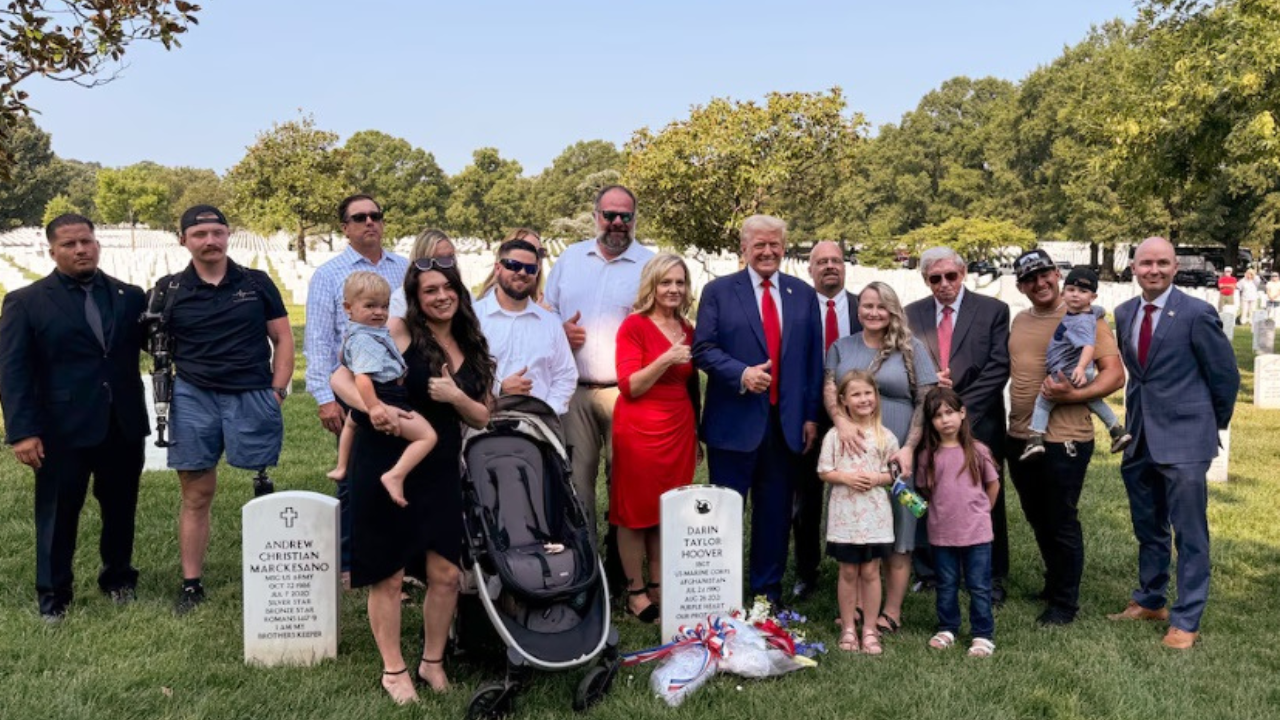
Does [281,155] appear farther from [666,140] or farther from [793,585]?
[793,585]

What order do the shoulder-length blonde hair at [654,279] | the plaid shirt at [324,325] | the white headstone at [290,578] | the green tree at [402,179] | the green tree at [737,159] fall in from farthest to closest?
the green tree at [402,179] < the green tree at [737,159] < the plaid shirt at [324,325] < the shoulder-length blonde hair at [654,279] < the white headstone at [290,578]

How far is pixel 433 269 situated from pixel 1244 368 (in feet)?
61.6

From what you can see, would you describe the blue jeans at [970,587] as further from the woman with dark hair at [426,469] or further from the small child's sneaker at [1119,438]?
the woman with dark hair at [426,469]

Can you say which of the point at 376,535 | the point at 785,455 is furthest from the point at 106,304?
the point at 785,455

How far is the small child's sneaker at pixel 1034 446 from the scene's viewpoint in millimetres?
5699

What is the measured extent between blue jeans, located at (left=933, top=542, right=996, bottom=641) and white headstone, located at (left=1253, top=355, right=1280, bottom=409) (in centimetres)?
1111

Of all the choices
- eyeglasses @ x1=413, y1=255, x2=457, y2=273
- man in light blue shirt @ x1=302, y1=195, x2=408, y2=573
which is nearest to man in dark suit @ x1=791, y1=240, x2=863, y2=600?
eyeglasses @ x1=413, y1=255, x2=457, y2=273

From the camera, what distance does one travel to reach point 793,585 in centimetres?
650

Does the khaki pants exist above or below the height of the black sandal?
above

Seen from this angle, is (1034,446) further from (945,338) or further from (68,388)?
(68,388)

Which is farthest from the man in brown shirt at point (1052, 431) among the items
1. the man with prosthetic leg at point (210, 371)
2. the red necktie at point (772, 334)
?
the man with prosthetic leg at point (210, 371)

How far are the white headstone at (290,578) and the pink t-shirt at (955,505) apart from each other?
127 inches

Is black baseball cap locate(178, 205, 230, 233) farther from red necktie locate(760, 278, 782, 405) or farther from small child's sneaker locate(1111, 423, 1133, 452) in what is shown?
small child's sneaker locate(1111, 423, 1133, 452)

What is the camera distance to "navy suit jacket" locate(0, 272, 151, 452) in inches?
207
